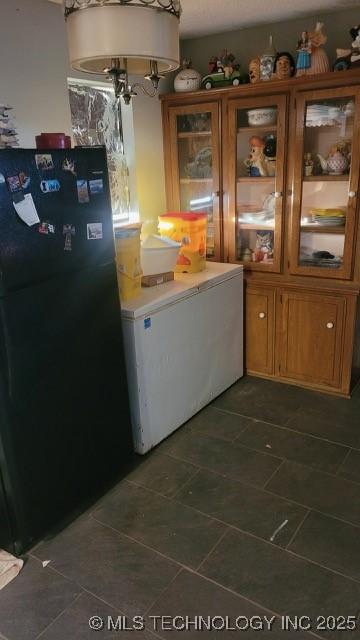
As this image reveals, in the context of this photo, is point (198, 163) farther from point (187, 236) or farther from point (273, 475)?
point (273, 475)

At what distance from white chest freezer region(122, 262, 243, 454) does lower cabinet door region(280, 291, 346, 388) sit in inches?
12.9

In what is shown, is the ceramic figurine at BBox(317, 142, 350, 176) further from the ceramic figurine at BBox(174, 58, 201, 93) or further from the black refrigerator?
the black refrigerator

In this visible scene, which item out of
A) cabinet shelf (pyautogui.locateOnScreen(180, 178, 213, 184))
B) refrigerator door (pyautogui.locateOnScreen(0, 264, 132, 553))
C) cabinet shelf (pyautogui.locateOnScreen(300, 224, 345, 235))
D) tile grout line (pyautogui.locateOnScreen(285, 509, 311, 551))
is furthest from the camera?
cabinet shelf (pyautogui.locateOnScreen(180, 178, 213, 184))

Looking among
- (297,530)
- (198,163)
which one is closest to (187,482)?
(297,530)

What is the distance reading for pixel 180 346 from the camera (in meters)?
2.70

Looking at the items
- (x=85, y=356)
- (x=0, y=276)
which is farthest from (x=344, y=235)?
(x=0, y=276)

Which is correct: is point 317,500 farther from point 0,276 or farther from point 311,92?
point 311,92

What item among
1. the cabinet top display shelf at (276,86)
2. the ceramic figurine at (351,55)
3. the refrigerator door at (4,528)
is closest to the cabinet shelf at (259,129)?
the cabinet top display shelf at (276,86)

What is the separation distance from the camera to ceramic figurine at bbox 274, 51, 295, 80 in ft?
9.10

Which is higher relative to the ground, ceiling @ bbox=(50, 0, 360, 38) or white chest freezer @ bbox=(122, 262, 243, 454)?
ceiling @ bbox=(50, 0, 360, 38)

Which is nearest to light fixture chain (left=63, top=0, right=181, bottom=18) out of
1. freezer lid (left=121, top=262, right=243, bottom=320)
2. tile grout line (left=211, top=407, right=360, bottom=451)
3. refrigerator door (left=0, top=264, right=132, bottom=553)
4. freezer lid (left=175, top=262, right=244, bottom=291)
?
refrigerator door (left=0, top=264, right=132, bottom=553)

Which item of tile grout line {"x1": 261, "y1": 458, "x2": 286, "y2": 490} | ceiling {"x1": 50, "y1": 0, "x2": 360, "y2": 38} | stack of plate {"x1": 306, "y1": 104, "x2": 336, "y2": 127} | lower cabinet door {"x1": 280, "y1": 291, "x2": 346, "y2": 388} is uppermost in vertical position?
ceiling {"x1": 50, "y1": 0, "x2": 360, "y2": 38}

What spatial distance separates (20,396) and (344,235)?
2082 mm

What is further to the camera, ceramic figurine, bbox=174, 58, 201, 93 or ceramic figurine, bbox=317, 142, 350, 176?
ceramic figurine, bbox=174, 58, 201, 93
